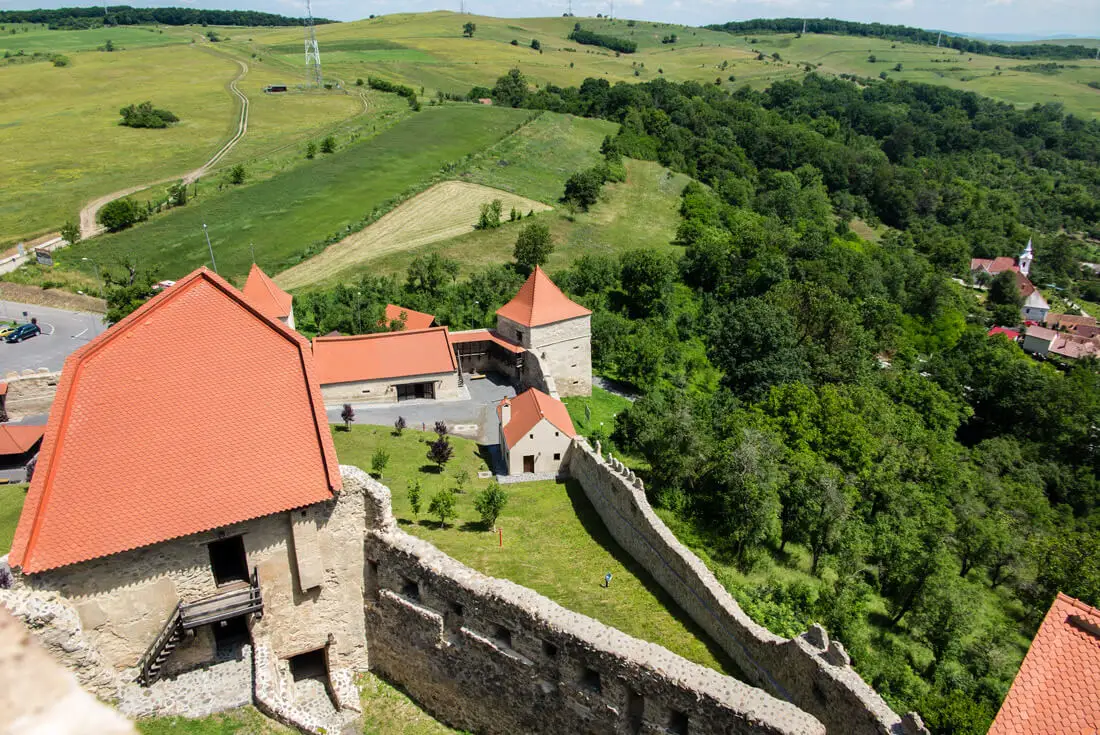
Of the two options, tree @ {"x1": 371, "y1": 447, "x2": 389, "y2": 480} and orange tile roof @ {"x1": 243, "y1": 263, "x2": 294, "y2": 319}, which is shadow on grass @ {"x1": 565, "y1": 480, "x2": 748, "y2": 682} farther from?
orange tile roof @ {"x1": 243, "y1": 263, "x2": 294, "y2": 319}

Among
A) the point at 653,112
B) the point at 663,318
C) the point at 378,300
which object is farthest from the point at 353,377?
the point at 653,112

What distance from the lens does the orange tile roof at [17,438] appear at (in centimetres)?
3272

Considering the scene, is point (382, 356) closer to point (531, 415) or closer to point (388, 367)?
point (388, 367)

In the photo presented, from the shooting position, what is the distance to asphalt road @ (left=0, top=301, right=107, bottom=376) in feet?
164

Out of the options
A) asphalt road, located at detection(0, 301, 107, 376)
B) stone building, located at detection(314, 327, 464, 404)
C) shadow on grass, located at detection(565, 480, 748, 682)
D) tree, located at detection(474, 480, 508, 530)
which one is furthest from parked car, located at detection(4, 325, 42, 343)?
shadow on grass, located at detection(565, 480, 748, 682)

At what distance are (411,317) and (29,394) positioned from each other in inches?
1027

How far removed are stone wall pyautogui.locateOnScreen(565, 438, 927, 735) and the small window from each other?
6.08 m

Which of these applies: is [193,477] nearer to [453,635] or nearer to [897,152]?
[453,635]

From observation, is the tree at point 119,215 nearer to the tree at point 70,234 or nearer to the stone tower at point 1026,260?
the tree at point 70,234

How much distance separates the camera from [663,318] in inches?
2813

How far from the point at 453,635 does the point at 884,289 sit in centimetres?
8409

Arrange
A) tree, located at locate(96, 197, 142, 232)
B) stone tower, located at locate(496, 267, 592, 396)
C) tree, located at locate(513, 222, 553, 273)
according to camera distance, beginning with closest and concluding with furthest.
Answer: stone tower, located at locate(496, 267, 592, 396)
tree, located at locate(513, 222, 553, 273)
tree, located at locate(96, 197, 142, 232)

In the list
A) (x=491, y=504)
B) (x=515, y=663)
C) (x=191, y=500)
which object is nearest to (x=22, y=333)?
(x=491, y=504)

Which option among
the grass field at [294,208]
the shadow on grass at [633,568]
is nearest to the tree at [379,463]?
the shadow on grass at [633,568]
